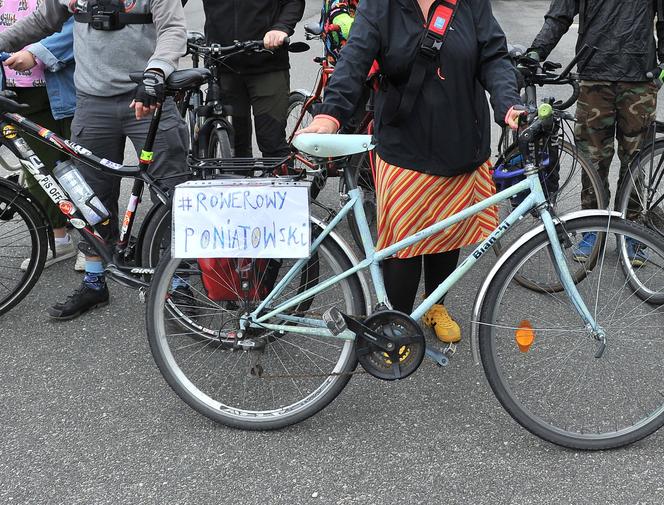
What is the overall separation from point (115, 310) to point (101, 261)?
42cm

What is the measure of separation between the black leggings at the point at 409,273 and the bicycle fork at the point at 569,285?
61cm

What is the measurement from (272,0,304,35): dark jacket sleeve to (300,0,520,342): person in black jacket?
1705mm

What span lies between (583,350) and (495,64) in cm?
124

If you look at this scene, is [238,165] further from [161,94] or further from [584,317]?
[584,317]

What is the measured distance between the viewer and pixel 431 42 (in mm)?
Answer: 2441

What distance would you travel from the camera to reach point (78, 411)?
115 inches

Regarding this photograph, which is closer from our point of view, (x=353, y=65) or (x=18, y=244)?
(x=353, y=65)

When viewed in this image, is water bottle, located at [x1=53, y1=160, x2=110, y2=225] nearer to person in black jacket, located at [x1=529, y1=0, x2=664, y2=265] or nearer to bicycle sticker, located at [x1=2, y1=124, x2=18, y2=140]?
bicycle sticker, located at [x1=2, y1=124, x2=18, y2=140]

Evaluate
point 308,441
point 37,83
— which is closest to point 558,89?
point 37,83

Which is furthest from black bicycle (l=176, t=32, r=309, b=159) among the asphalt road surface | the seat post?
the asphalt road surface

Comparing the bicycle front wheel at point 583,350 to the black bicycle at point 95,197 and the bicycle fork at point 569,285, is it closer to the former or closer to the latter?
the bicycle fork at point 569,285

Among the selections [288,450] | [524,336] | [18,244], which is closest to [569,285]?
[524,336]

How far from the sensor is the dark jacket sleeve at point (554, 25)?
12.7ft

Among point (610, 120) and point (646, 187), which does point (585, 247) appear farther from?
point (610, 120)
